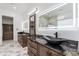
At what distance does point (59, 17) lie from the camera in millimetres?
1923

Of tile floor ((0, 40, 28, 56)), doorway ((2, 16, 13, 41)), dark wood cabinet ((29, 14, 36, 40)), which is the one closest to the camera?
tile floor ((0, 40, 28, 56))

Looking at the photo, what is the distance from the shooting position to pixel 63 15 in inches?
71.9

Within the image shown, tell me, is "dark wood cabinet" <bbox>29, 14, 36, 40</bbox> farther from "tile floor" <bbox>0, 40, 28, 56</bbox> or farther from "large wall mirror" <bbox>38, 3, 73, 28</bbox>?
"tile floor" <bbox>0, 40, 28, 56</bbox>

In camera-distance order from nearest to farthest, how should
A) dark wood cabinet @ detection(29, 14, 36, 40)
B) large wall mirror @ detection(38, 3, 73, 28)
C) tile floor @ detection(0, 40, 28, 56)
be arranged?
large wall mirror @ detection(38, 3, 73, 28) < tile floor @ detection(0, 40, 28, 56) < dark wood cabinet @ detection(29, 14, 36, 40)

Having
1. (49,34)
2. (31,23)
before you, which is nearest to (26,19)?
(31,23)

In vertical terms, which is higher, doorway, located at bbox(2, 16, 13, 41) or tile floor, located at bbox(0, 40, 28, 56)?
doorway, located at bbox(2, 16, 13, 41)

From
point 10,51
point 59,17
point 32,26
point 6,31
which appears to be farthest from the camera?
point 6,31

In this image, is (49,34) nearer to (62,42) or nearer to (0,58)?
(62,42)

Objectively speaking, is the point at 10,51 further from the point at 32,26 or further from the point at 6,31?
the point at 6,31


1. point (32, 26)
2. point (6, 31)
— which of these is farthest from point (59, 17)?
point (6, 31)

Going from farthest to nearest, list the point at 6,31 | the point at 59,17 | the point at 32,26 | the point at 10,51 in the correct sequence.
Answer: the point at 6,31
the point at 32,26
the point at 10,51
the point at 59,17

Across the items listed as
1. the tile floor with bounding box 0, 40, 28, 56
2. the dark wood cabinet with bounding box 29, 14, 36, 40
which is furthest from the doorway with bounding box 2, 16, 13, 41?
the dark wood cabinet with bounding box 29, 14, 36, 40

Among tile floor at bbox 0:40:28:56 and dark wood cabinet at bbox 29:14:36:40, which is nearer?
tile floor at bbox 0:40:28:56

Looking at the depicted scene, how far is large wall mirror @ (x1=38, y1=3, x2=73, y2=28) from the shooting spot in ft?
5.56
